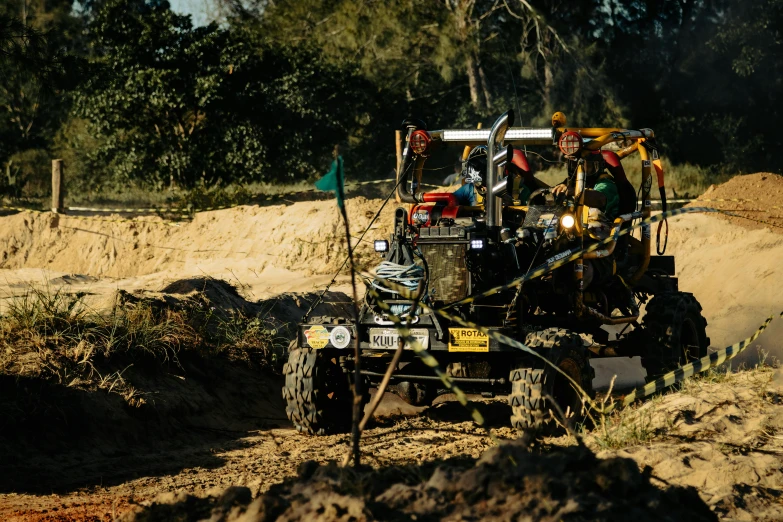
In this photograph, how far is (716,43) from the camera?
1157 inches

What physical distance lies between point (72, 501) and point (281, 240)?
12990 millimetres

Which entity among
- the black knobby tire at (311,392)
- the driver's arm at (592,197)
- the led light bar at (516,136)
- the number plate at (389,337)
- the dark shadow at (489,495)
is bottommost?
the black knobby tire at (311,392)

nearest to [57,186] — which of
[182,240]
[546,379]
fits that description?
[182,240]

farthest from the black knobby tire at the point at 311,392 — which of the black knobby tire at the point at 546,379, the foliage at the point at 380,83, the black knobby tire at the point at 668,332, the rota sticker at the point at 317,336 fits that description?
the foliage at the point at 380,83

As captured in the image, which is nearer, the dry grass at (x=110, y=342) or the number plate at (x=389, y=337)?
the number plate at (x=389, y=337)

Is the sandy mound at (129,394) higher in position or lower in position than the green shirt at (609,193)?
lower

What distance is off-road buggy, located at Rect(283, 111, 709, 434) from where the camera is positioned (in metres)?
7.80

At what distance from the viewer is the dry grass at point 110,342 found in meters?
8.66

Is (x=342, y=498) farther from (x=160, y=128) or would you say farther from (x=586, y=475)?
(x=160, y=128)

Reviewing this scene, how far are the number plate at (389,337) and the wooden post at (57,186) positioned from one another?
13.7 m

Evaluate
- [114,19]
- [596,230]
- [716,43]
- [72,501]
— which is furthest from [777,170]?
[72,501]

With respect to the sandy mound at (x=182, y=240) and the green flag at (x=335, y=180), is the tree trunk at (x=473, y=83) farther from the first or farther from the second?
the green flag at (x=335, y=180)

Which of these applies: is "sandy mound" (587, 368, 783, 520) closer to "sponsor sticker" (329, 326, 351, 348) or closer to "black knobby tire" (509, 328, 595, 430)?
"black knobby tire" (509, 328, 595, 430)

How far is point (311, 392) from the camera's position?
823 centimetres
